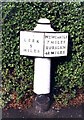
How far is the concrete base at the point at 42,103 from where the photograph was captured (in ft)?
18.6

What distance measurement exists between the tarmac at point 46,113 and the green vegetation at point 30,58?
222 mm

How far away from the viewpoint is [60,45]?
548 cm

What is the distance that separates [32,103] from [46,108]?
0.30 meters

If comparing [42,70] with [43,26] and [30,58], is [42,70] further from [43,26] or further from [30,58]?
[43,26]

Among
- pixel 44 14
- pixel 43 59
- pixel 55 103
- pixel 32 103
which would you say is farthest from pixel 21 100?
pixel 44 14

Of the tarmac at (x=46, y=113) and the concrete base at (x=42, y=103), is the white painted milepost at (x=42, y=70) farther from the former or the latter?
the tarmac at (x=46, y=113)

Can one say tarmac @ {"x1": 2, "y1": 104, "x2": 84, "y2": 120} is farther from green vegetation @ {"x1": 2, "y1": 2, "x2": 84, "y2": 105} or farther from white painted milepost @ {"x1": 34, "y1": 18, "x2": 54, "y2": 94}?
white painted milepost @ {"x1": 34, "y1": 18, "x2": 54, "y2": 94}

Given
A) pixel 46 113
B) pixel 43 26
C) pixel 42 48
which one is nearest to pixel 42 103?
pixel 46 113

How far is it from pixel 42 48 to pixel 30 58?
51 cm

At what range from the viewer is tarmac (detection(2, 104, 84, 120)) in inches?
225

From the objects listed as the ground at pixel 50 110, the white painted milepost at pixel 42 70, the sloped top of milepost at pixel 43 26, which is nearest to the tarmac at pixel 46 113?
the ground at pixel 50 110

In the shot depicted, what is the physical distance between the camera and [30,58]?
582cm

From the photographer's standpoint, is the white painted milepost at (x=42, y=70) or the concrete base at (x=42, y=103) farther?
the concrete base at (x=42, y=103)

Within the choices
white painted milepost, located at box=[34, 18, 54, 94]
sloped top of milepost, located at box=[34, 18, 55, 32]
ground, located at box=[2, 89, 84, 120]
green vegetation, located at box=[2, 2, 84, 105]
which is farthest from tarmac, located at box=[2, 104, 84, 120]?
sloped top of milepost, located at box=[34, 18, 55, 32]
